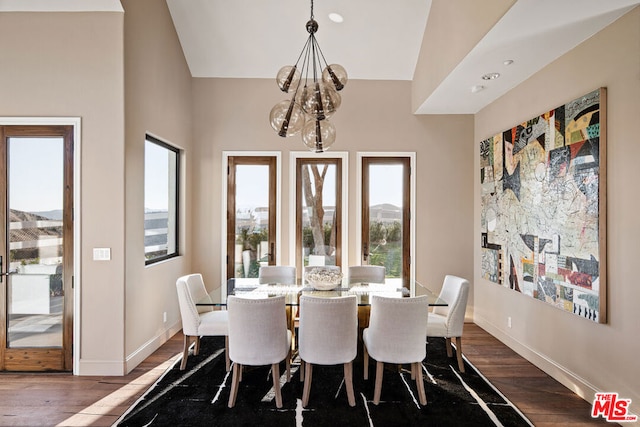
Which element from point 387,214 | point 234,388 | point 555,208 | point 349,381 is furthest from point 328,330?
point 387,214

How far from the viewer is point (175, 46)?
4.40m

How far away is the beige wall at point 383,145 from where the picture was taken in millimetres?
4953

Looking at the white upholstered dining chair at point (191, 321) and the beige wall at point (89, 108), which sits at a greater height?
the beige wall at point (89, 108)

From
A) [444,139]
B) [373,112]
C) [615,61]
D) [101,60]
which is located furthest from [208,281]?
[615,61]

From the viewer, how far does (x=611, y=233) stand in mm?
2592

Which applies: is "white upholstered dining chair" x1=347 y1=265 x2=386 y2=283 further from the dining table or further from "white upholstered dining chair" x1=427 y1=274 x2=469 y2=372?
"white upholstered dining chair" x1=427 y1=274 x2=469 y2=372

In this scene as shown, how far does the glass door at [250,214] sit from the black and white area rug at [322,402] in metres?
1.81

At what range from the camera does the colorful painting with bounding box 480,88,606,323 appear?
2707 millimetres

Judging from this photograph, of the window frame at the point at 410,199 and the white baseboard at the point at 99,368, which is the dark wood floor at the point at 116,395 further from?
the window frame at the point at 410,199

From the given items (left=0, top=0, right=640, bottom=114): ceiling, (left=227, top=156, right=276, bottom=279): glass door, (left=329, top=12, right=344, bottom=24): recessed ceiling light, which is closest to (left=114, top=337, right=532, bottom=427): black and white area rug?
(left=227, top=156, right=276, bottom=279): glass door

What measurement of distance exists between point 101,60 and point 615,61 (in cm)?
408

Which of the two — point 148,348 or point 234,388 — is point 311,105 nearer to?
point 234,388

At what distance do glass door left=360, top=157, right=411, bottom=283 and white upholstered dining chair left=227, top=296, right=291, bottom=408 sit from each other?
255 centimetres

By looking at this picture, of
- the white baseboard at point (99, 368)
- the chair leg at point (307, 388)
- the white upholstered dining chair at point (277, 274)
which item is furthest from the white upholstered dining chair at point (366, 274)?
the white baseboard at point (99, 368)
